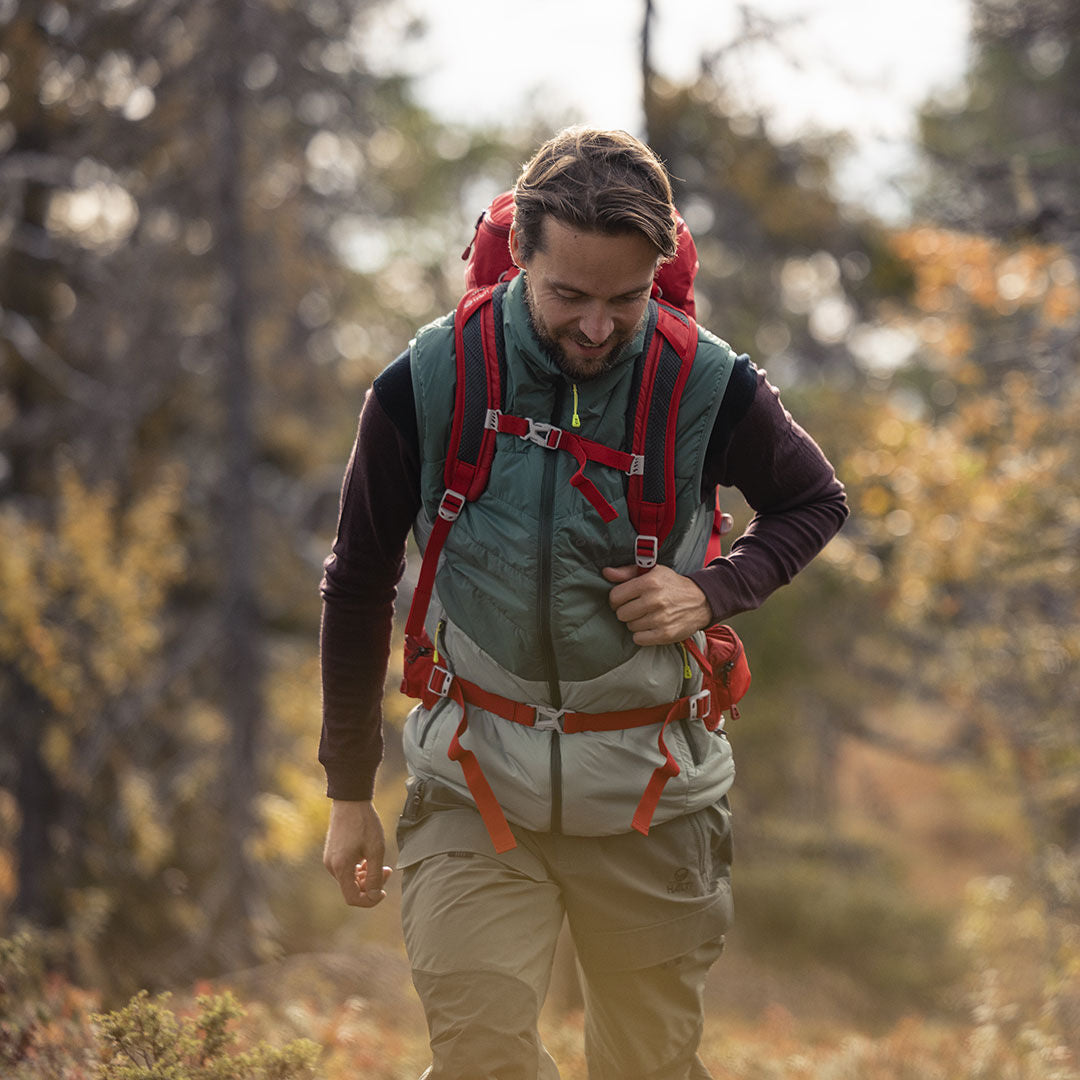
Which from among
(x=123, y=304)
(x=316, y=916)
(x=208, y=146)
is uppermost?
(x=208, y=146)

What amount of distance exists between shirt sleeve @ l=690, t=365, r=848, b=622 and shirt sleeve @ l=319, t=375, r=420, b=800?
66 cm

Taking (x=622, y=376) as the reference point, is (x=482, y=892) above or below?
below

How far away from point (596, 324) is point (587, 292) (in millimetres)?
64

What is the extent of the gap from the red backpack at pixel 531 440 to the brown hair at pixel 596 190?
0.19 meters

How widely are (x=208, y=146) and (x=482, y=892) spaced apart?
9.88 metres

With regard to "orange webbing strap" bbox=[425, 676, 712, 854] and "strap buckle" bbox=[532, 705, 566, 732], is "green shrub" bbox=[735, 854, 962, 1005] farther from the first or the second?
"strap buckle" bbox=[532, 705, 566, 732]

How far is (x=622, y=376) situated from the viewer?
244cm

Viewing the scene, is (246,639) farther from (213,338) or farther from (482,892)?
(482,892)

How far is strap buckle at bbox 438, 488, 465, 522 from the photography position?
2426 mm

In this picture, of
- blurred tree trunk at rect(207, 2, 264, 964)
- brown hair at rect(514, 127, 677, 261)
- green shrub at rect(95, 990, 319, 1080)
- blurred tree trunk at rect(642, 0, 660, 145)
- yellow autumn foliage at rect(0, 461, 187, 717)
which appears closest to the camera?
brown hair at rect(514, 127, 677, 261)

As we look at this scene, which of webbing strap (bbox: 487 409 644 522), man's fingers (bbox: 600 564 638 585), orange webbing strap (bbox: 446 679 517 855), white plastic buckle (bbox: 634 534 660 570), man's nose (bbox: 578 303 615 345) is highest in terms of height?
man's nose (bbox: 578 303 615 345)

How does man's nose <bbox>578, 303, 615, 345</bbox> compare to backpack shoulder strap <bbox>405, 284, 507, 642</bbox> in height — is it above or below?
above

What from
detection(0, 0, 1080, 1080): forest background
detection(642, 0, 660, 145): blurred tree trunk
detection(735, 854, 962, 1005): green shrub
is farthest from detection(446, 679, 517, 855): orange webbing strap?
detection(735, 854, 962, 1005): green shrub

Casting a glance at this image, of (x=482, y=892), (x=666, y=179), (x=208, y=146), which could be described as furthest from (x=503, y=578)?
(x=208, y=146)
